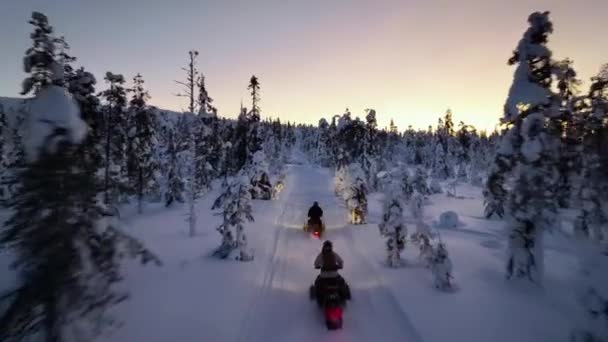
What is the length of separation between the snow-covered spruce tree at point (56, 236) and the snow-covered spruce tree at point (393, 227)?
35.2ft

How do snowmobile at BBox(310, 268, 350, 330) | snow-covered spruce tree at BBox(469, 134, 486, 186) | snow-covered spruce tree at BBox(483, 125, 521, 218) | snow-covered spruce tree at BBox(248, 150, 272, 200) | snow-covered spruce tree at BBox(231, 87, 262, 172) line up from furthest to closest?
1. snow-covered spruce tree at BBox(469, 134, 486, 186)
2. snow-covered spruce tree at BBox(231, 87, 262, 172)
3. snow-covered spruce tree at BBox(248, 150, 272, 200)
4. snow-covered spruce tree at BBox(483, 125, 521, 218)
5. snowmobile at BBox(310, 268, 350, 330)

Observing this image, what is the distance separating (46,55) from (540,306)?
1367cm

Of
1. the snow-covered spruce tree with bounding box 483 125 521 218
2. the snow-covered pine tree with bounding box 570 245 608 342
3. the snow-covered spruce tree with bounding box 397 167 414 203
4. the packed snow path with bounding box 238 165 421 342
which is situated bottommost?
the packed snow path with bounding box 238 165 421 342

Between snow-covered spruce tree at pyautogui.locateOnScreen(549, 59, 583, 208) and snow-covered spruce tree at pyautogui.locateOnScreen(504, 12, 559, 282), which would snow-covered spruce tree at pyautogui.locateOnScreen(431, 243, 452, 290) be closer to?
snow-covered spruce tree at pyautogui.locateOnScreen(504, 12, 559, 282)

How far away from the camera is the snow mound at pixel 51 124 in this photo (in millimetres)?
6512

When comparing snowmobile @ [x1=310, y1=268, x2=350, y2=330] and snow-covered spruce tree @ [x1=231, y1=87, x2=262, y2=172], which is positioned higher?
snow-covered spruce tree @ [x1=231, y1=87, x2=262, y2=172]

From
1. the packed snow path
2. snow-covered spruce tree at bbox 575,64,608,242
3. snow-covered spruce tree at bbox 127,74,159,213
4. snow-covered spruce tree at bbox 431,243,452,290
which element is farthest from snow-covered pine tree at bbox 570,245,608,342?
snow-covered spruce tree at bbox 127,74,159,213

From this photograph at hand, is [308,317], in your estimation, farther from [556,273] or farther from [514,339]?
[556,273]

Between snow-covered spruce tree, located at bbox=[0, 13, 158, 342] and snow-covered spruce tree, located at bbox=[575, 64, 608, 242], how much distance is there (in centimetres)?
899

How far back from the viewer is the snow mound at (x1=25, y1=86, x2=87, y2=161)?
6512mm

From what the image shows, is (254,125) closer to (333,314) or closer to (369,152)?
(369,152)

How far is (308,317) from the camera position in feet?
37.7

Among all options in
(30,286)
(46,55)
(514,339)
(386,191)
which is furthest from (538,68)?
(30,286)

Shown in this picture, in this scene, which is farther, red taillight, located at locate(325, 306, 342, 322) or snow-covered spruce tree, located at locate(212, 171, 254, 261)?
snow-covered spruce tree, located at locate(212, 171, 254, 261)
